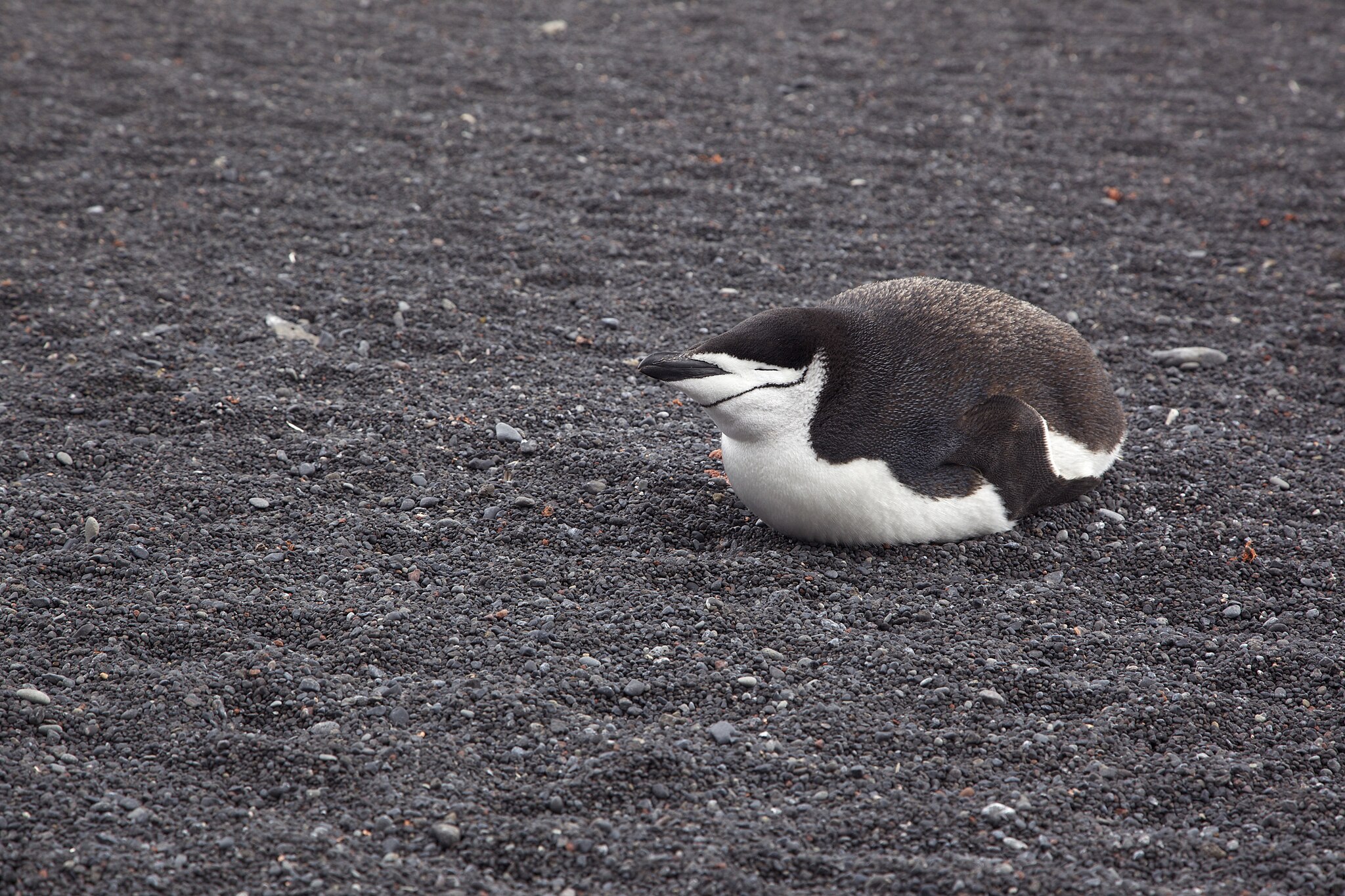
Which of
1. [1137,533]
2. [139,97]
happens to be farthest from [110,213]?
[1137,533]

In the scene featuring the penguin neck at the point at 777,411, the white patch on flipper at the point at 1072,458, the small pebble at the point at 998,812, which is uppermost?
the penguin neck at the point at 777,411

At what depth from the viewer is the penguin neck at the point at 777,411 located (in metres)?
3.28

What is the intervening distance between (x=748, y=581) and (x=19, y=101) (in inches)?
210

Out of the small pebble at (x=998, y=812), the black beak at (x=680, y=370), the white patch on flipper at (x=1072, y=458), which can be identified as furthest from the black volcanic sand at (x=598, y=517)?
the black beak at (x=680, y=370)

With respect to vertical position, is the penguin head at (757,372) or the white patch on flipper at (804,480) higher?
the penguin head at (757,372)

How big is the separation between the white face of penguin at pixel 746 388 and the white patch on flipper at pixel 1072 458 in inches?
29.0

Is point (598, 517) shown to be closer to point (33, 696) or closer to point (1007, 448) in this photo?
point (1007, 448)

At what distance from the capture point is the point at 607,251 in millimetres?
5410

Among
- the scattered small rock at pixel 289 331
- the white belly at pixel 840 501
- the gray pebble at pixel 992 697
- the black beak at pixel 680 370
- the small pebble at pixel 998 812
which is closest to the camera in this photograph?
the small pebble at pixel 998 812

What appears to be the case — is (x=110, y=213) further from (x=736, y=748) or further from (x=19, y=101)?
(x=736, y=748)

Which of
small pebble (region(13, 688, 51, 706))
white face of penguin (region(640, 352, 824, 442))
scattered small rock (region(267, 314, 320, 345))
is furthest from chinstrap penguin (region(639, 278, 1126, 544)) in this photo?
scattered small rock (region(267, 314, 320, 345))

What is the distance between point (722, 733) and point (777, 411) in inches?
36.6

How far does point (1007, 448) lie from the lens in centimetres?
343

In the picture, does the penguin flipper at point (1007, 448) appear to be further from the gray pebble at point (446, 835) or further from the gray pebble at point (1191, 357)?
the gray pebble at point (446, 835)
